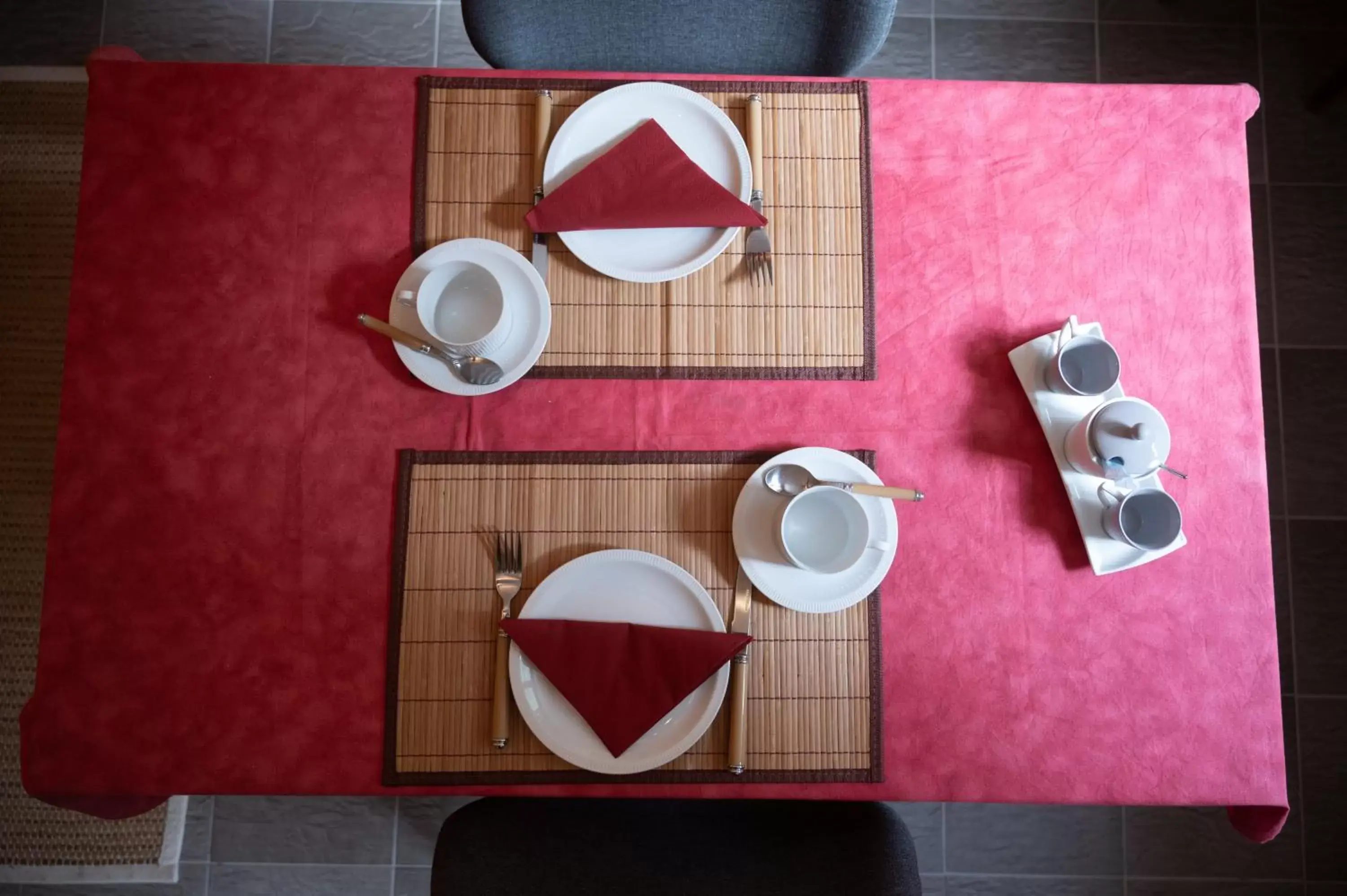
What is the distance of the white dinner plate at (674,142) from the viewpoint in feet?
3.15

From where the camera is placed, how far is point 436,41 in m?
1.71

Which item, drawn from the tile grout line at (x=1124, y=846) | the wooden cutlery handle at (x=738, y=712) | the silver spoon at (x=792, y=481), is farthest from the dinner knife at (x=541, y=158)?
the tile grout line at (x=1124, y=846)

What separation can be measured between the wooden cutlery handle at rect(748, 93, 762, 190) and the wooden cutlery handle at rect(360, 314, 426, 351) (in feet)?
1.41

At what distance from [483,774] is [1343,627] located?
5.47 feet

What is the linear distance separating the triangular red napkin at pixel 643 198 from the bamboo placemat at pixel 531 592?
264 millimetres

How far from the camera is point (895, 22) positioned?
5.70 ft

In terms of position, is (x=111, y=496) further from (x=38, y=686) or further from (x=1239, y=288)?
(x=1239, y=288)

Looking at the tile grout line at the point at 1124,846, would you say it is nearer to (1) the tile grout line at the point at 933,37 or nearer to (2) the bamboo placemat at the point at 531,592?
(2) the bamboo placemat at the point at 531,592

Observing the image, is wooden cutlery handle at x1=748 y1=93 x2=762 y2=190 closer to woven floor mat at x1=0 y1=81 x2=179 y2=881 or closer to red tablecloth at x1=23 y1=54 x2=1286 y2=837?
red tablecloth at x1=23 y1=54 x2=1286 y2=837

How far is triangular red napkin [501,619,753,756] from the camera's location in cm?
87

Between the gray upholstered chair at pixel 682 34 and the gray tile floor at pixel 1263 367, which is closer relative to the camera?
the gray upholstered chair at pixel 682 34

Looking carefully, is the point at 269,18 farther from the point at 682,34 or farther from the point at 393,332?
the point at 393,332

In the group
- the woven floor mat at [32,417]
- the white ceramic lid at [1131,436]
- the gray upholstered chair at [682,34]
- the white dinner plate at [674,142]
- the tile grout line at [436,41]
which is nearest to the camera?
the white ceramic lid at [1131,436]

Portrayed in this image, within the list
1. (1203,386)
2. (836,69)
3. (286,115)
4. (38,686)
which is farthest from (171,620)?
(1203,386)
